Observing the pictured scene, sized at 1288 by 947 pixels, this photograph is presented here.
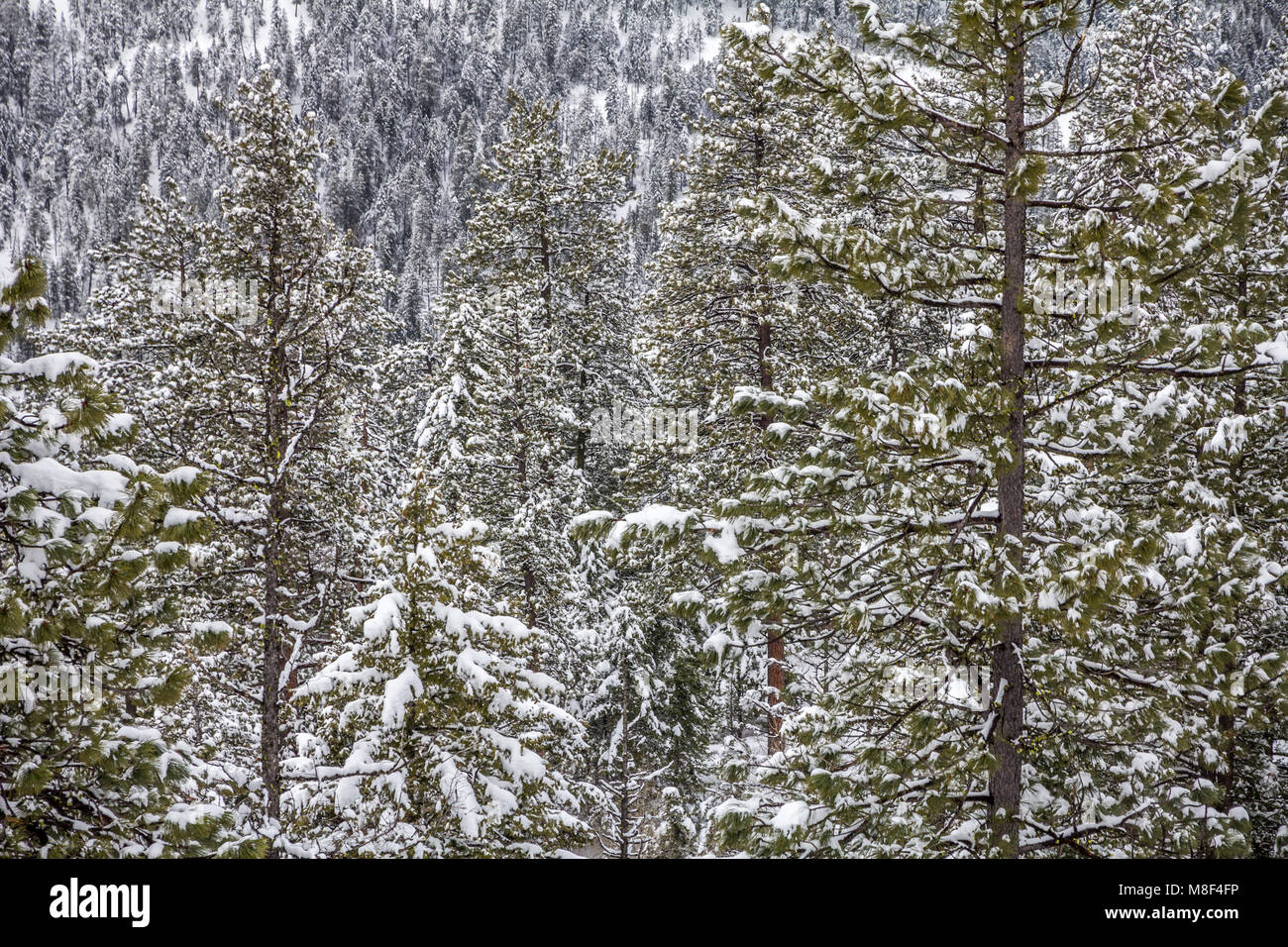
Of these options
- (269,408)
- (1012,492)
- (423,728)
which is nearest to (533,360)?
(269,408)

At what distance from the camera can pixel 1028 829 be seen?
6.41m

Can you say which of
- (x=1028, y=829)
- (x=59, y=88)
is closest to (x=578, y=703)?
(x=1028, y=829)

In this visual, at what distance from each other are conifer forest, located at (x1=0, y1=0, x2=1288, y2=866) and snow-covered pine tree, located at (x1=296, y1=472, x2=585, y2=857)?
0.06 m

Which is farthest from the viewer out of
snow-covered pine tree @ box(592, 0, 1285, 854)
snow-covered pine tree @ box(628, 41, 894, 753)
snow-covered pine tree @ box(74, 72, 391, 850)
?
snow-covered pine tree @ box(628, 41, 894, 753)

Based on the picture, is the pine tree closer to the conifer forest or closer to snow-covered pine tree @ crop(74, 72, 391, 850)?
the conifer forest

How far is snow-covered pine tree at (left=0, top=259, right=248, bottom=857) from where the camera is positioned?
541 centimetres

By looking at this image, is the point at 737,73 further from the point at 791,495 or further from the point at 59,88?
the point at 59,88

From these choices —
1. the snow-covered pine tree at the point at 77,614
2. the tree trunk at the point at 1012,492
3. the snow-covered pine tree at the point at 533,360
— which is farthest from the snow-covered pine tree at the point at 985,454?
the snow-covered pine tree at the point at 533,360

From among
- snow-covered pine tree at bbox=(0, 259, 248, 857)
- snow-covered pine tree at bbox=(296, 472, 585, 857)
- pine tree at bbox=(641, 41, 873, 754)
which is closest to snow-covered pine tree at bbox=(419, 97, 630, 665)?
snow-covered pine tree at bbox=(296, 472, 585, 857)

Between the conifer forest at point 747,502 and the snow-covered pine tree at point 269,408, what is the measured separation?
0.08 m

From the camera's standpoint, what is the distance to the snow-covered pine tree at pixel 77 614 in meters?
5.41

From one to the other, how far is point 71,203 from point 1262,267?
627ft

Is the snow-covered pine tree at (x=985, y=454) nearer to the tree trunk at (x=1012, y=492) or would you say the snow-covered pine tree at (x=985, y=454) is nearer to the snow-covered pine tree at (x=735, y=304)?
the tree trunk at (x=1012, y=492)

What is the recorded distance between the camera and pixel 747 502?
6289mm
